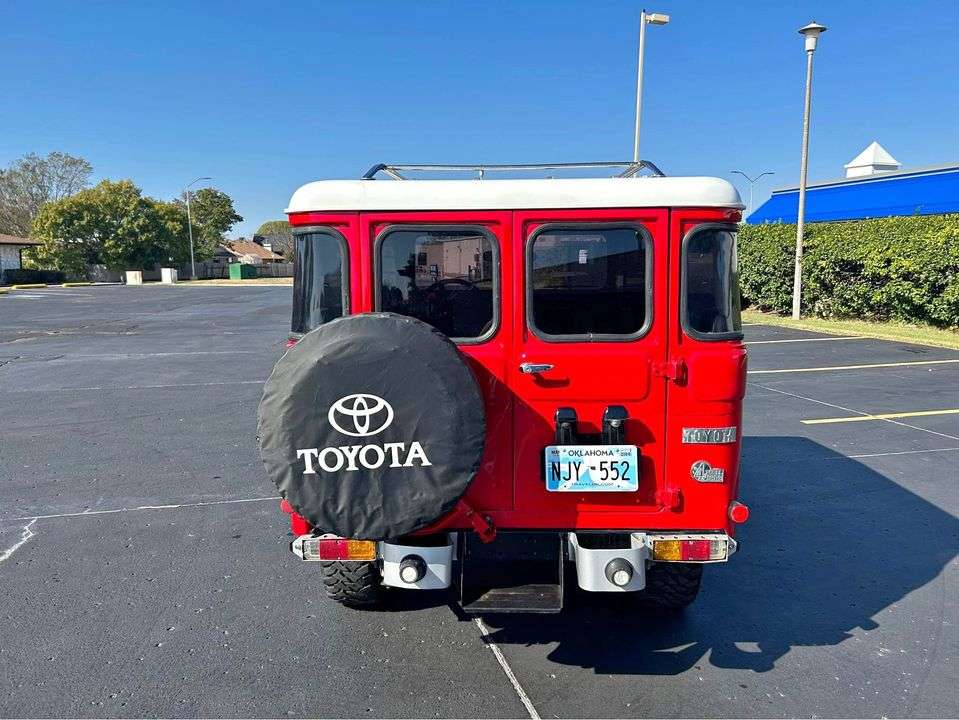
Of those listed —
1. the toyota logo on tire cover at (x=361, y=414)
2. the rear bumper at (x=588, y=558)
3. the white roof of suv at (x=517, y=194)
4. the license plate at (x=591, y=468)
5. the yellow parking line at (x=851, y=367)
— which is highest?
the white roof of suv at (x=517, y=194)

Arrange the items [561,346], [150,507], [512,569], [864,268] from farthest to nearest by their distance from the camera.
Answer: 1. [864,268]
2. [150,507]
3. [512,569]
4. [561,346]

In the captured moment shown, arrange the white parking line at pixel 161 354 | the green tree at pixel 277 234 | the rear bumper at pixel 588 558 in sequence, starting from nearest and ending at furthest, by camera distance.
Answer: the rear bumper at pixel 588 558 → the white parking line at pixel 161 354 → the green tree at pixel 277 234

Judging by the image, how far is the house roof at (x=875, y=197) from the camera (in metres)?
23.4

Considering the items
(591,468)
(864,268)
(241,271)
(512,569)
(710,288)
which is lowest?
(512,569)

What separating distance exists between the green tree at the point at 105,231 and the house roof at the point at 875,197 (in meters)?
62.3

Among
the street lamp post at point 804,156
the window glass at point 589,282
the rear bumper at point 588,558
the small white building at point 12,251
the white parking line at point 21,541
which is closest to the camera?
the rear bumper at point 588,558

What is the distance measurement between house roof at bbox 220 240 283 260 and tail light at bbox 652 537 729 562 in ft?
380

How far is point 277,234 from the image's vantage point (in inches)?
5172

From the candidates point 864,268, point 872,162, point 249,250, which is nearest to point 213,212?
point 249,250

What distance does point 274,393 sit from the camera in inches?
128

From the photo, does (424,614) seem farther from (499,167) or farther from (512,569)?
(499,167)

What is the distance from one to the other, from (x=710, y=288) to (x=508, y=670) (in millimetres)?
2264

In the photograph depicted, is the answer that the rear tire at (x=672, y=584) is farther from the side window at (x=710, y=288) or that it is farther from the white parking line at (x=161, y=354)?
the white parking line at (x=161, y=354)

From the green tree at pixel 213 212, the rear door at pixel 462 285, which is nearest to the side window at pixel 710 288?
the rear door at pixel 462 285
